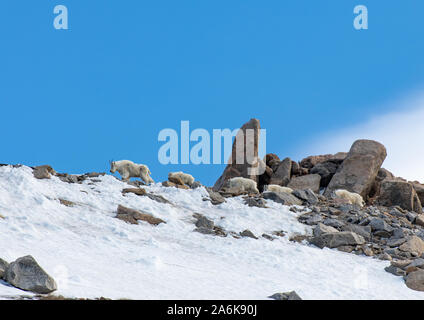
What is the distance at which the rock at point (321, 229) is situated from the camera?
58.9ft

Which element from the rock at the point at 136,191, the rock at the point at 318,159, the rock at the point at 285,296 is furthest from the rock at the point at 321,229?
the rock at the point at 318,159

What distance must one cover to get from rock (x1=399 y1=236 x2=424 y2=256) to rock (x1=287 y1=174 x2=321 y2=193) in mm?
18576

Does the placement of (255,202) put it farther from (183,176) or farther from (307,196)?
(183,176)

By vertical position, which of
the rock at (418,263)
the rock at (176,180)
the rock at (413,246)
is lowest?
the rock at (418,263)

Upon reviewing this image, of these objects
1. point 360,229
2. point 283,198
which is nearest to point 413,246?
point 360,229

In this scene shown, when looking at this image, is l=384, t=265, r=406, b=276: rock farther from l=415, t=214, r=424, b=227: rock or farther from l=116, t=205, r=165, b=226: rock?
l=415, t=214, r=424, b=227: rock

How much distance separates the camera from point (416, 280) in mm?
14570

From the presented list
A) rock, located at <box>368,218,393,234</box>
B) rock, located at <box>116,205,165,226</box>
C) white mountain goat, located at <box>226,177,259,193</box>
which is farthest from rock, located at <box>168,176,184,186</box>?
rock, located at <box>368,218,393,234</box>

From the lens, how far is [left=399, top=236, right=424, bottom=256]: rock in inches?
693

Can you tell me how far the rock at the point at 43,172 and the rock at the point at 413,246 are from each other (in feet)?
43.9

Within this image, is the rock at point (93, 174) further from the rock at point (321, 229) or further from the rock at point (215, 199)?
the rock at point (321, 229)

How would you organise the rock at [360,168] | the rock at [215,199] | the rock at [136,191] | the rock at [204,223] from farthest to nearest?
1. the rock at [360,168]
2. the rock at [215,199]
3. the rock at [136,191]
4. the rock at [204,223]

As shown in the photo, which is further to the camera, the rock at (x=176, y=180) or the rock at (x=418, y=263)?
the rock at (x=176, y=180)
